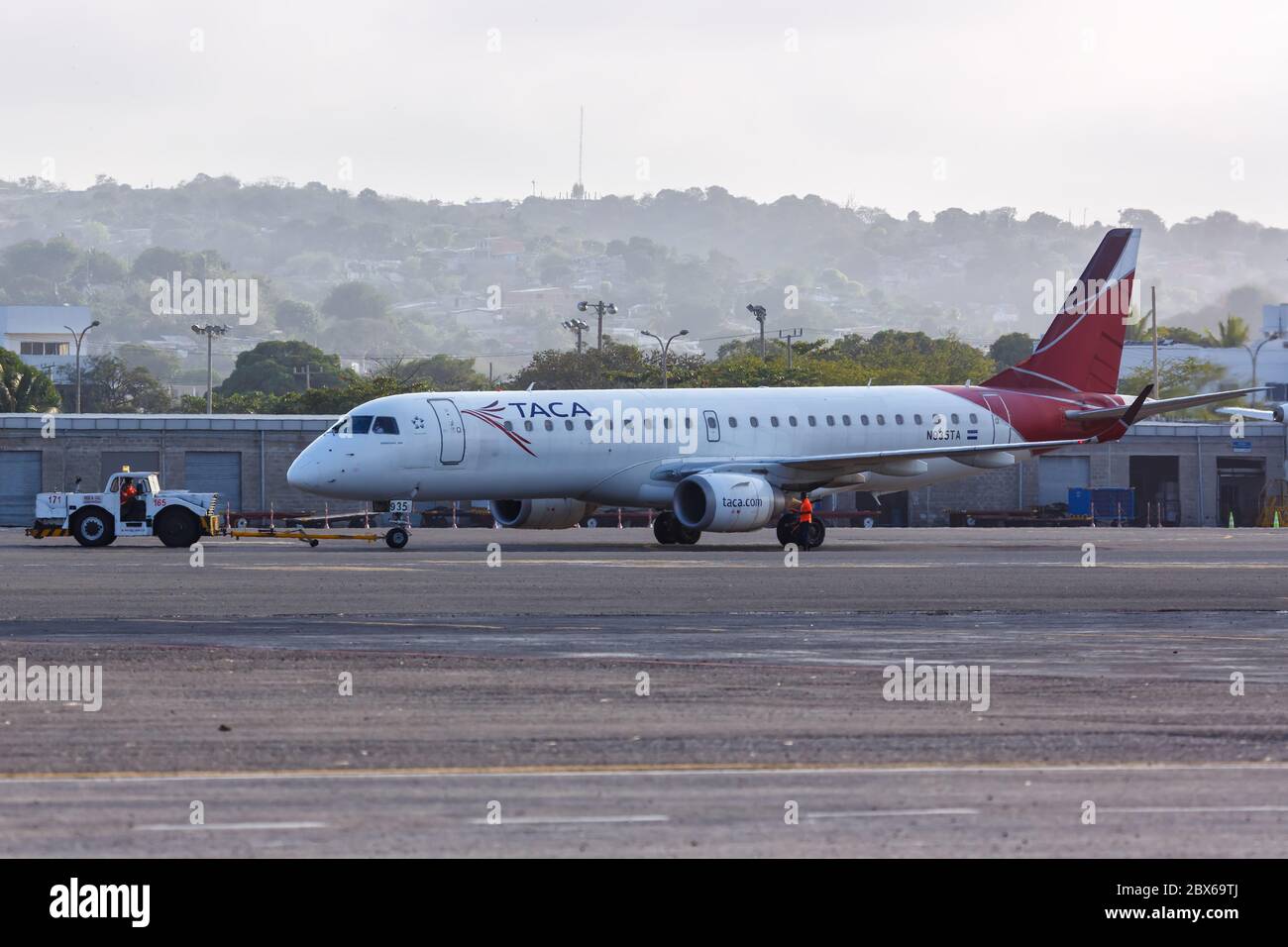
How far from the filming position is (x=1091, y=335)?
57.2 metres

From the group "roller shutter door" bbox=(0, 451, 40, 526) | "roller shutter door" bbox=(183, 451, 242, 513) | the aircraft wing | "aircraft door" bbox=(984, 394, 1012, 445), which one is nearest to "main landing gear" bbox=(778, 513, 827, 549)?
"aircraft door" bbox=(984, 394, 1012, 445)

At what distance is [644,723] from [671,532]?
37.3 metres

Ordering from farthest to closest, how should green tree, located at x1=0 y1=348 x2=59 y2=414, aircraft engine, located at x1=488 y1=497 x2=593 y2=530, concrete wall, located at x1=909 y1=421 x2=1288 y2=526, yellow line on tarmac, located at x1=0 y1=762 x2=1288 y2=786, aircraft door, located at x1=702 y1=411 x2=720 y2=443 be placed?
green tree, located at x1=0 y1=348 x2=59 y2=414, concrete wall, located at x1=909 y1=421 x2=1288 y2=526, aircraft engine, located at x1=488 y1=497 x2=593 y2=530, aircraft door, located at x1=702 y1=411 x2=720 y2=443, yellow line on tarmac, located at x1=0 y1=762 x2=1288 y2=786

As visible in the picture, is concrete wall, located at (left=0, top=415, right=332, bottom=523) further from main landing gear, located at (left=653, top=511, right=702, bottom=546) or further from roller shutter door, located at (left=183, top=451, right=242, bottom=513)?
main landing gear, located at (left=653, top=511, right=702, bottom=546)

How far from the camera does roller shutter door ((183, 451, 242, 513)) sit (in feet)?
311

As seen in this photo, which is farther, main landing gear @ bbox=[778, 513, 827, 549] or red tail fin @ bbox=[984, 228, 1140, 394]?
red tail fin @ bbox=[984, 228, 1140, 394]

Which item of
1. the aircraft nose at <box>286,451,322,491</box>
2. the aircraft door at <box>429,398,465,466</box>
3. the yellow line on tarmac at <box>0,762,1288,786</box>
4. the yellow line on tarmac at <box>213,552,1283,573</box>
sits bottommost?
the yellow line on tarmac at <box>0,762,1288,786</box>

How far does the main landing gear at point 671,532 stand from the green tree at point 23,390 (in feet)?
283

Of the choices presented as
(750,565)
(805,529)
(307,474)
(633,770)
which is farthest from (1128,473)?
(633,770)

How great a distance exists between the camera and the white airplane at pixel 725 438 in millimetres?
48562

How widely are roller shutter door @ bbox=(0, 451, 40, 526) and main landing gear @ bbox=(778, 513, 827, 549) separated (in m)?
51.8

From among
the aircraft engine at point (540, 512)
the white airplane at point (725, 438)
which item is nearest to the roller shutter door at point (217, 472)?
the aircraft engine at point (540, 512)
